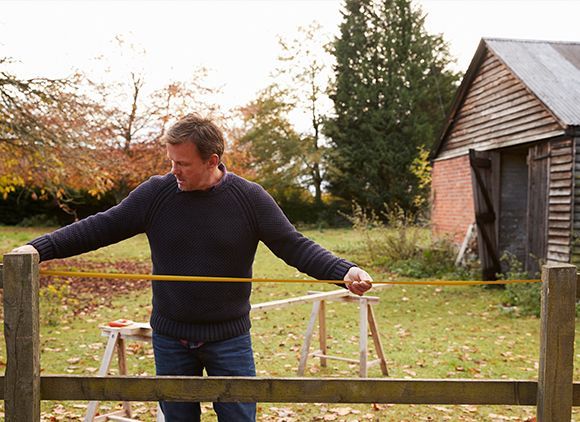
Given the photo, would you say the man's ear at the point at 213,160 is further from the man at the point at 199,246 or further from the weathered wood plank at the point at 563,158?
the weathered wood plank at the point at 563,158

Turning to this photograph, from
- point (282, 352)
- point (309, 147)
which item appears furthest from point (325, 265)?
point (309, 147)

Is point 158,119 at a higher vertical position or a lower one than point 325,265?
higher

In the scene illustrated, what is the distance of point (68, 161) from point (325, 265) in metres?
8.55

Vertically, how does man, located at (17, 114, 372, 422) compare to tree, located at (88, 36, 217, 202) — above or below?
below

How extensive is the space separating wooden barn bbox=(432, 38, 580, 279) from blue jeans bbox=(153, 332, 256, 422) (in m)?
9.15

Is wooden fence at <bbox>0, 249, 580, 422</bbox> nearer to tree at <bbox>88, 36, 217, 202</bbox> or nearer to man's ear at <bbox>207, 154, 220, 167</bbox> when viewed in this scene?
man's ear at <bbox>207, 154, 220, 167</bbox>

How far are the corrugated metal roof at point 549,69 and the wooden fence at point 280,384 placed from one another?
9.06 metres

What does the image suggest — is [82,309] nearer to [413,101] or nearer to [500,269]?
[500,269]

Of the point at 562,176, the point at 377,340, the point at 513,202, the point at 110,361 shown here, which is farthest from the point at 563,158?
the point at 110,361

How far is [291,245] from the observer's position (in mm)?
3082

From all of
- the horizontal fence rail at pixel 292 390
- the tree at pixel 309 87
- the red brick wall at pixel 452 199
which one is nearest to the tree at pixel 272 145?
the tree at pixel 309 87

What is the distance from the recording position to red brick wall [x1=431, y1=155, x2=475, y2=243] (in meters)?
15.1

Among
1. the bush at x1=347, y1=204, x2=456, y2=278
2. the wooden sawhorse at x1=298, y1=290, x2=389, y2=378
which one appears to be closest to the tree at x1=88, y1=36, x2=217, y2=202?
the bush at x1=347, y1=204, x2=456, y2=278

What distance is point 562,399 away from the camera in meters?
2.49
